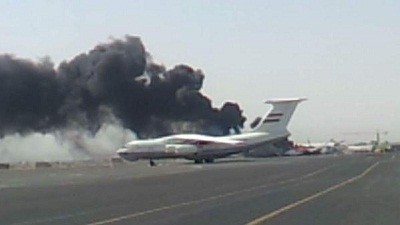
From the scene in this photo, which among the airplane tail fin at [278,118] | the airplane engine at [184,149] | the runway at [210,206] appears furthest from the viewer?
the airplane tail fin at [278,118]

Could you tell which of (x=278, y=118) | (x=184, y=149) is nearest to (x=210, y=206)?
(x=184, y=149)

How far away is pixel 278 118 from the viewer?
12419cm

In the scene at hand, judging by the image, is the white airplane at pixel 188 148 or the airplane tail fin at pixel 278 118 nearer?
the white airplane at pixel 188 148

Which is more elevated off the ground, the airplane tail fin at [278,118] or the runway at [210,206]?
the airplane tail fin at [278,118]

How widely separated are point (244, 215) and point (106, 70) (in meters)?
109

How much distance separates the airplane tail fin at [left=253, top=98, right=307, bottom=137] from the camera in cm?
12175

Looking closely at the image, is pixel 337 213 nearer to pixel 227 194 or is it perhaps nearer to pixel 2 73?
pixel 227 194

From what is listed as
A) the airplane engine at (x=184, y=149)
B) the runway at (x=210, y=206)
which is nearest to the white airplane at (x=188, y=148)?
the airplane engine at (x=184, y=149)

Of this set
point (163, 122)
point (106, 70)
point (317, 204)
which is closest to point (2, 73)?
point (106, 70)

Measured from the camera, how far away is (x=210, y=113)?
14300 cm

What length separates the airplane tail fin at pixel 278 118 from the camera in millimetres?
121750

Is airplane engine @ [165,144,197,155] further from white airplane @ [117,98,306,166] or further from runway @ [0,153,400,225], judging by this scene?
runway @ [0,153,400,225]

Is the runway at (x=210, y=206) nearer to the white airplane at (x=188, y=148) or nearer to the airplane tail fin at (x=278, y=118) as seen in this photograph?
the white airplane at (x=188, y=148)

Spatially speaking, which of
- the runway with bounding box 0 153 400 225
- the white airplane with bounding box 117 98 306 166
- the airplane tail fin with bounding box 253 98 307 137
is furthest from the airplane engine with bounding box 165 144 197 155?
the runway with bounding box 0 153 400 225
